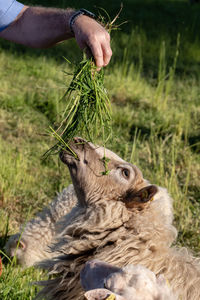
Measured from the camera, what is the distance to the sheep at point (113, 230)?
2.76 m

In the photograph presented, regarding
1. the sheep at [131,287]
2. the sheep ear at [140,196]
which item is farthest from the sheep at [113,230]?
the sheep at [131,287]

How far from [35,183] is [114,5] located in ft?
7.05

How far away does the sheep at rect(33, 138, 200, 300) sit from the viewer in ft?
9.05

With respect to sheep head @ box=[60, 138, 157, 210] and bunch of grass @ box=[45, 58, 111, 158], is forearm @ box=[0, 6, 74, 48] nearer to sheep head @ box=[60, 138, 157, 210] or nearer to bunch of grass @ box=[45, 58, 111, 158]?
bunch of grass @ box=[45, 58, 111, 158]

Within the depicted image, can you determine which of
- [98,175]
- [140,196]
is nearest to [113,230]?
[140,196]

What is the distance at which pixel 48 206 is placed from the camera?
14.5 feet

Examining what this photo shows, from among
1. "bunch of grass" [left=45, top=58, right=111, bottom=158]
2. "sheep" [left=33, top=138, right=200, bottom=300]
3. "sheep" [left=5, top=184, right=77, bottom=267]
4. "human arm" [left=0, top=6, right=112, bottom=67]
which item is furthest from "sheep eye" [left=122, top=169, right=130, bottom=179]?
"sheep" [left=5, top=184, right=77, bottom=267]

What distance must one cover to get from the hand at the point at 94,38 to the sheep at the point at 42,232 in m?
1.85

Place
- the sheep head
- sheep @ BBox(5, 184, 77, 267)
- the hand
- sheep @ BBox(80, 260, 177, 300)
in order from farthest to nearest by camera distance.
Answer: sheep @ BBox(5, 184, 77, 267) < the sheep head < the hand < sheep @ BBox(80, 260, 177, 300)

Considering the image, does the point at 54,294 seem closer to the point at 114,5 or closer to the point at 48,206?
the point at 48,206

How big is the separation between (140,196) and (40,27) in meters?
1.42

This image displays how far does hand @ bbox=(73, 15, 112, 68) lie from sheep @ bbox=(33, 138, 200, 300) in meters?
0.67

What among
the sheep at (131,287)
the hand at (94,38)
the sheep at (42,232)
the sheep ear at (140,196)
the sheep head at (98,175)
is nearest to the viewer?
the sheep at (131,287)

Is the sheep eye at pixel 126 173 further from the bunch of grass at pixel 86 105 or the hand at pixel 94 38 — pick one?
the hand at pixel 94 38
